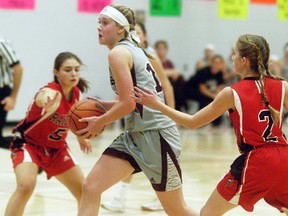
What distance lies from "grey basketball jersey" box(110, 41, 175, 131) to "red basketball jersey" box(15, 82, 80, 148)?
2.90 ft

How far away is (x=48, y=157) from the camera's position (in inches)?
231

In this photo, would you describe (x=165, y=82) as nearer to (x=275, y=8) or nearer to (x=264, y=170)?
(x=264, y=170)

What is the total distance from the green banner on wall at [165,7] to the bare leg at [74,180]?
8.93 m

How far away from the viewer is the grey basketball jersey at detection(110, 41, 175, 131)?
4.99 metres

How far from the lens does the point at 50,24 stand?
568 inches

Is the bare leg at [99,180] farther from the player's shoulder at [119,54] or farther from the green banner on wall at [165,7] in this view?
the green banner on wall at [165,7]

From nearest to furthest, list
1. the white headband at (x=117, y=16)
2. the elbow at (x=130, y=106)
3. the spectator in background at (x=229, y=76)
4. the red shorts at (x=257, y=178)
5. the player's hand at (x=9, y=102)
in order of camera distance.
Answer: the red shorts at (x=257, y=178) → the elbow at (x=130, y=106) → the white headband at (x=117, y=16) → the player's hand at (x=9, y=102) → the spectator in background at (x=229, y=76)

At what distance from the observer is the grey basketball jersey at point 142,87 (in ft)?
16.4

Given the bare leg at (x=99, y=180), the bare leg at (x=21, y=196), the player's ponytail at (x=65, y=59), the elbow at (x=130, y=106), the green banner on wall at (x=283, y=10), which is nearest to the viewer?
the elbow at (x=130, y=106)

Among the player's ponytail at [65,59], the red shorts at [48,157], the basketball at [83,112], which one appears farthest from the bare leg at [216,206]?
the player's ponytail at [65,59]

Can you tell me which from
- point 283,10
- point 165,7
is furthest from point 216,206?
point 165,7

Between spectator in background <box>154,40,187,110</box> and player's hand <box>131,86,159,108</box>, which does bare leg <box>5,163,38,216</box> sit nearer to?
player's hand <box>131,86,159,108</box>

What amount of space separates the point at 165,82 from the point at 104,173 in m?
2.06

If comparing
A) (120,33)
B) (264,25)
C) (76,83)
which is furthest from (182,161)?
(264,25)
